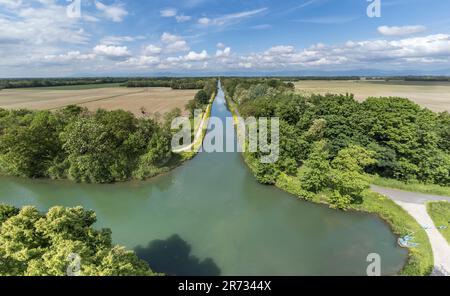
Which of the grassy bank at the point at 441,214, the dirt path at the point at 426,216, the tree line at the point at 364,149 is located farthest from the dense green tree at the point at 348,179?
the grassy bank at the point at 441,214

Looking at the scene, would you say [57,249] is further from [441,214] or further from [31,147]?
[441,214]

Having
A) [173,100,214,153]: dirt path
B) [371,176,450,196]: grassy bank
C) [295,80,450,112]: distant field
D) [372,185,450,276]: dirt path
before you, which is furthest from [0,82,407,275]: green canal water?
[295,80,450,112]: distant field

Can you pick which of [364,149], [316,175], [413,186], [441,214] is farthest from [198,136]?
[441,214]

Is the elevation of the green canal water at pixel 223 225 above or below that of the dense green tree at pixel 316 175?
below

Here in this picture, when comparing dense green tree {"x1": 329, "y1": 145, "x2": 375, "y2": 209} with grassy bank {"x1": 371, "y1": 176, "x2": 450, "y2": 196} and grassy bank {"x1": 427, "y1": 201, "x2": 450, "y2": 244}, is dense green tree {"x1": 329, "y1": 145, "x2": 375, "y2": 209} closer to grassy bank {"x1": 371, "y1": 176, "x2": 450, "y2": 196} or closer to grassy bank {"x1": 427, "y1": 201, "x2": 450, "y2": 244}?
grassy bank {"x1": 371, "y1": 176, "x2": 450, "y2": 196}

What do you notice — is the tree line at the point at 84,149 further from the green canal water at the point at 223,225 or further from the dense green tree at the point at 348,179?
the dense green tree at the point at 348,179
